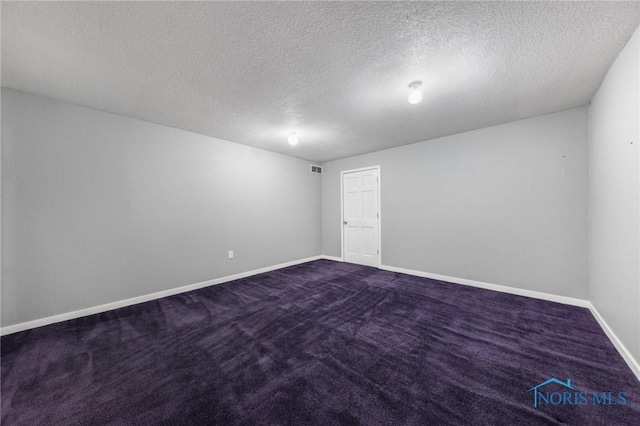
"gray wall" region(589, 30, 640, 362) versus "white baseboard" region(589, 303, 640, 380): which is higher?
"gray wall" region(589, 30, 640, 362)

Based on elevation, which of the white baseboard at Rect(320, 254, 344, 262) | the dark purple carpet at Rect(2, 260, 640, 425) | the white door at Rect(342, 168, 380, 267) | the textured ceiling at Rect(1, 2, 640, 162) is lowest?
the dark purple carpet at Rect(2, 260, 640, 425)

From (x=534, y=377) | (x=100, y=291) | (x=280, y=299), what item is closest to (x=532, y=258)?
(x=534, y=377)

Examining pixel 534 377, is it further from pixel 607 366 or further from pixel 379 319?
pixel 379 319

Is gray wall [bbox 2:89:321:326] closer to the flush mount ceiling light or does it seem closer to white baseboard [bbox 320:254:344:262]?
white baseboard [bbox 320:254:344:262]

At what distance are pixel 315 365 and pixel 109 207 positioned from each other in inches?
123

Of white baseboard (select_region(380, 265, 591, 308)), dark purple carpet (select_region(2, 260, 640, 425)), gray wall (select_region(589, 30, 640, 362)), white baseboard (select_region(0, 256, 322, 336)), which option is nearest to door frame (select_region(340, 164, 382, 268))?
white baseboard (select_region(380, 265, 591, 308))

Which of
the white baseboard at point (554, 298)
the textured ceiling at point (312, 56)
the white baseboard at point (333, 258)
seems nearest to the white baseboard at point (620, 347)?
the white baseboard at point (554, 298)

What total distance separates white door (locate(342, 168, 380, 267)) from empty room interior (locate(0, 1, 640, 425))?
2.42 ft

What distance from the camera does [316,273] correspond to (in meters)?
4.31

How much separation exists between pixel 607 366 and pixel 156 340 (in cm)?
377

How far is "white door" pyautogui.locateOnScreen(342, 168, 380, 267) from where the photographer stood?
4.78 metres

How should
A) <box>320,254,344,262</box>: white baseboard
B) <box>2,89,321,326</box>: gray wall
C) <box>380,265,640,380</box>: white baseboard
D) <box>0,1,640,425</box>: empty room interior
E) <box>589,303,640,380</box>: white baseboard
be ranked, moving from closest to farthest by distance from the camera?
<box>0,1,640,425</box>: empty room interior < <box>589,303,640,380</box>: white baseboard < <box>380,265,640,380</box>: white baseboard < <box>2,89,321,326</box>: gray wall < <box>320,254,344,262</box>: white baseboard

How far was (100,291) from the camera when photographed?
8.91ft

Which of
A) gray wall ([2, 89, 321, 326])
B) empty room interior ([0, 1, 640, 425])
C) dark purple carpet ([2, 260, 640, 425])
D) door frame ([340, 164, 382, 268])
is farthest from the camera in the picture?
door frame ([340, 164, 382, 268])
